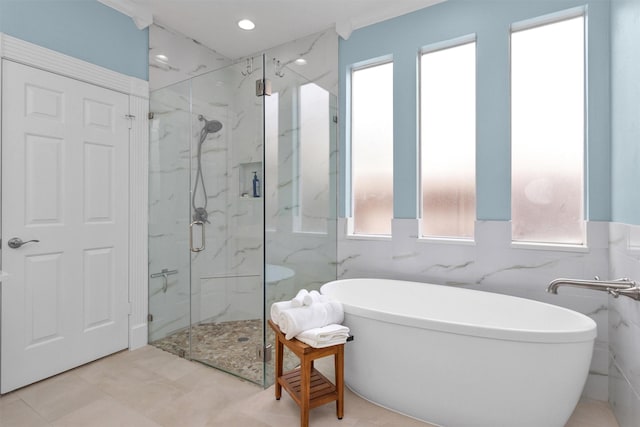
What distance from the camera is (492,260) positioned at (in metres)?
2.39

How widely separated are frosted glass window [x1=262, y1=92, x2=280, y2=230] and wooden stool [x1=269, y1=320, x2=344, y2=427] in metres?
0.68

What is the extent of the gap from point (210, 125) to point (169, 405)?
1.95 meters

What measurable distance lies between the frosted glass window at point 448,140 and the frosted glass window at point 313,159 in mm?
788

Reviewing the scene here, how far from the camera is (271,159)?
7.40ft

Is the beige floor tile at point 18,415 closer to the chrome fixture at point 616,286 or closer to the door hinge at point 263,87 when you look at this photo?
the door hinge at point 263,87

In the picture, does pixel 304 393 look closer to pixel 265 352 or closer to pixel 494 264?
pixel 265 352

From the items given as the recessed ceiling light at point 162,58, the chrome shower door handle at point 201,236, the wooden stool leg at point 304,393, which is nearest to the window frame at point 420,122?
the wooden stool leg at point 304,393

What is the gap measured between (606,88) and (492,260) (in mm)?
1246

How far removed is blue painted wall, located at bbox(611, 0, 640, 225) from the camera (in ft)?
5.37

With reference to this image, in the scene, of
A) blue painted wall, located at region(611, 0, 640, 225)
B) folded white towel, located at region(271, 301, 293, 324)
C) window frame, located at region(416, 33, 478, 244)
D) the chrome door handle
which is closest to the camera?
blue painted wall, located at region(611, 0, 640, 225)

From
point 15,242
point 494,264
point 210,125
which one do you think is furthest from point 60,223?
point 494,264

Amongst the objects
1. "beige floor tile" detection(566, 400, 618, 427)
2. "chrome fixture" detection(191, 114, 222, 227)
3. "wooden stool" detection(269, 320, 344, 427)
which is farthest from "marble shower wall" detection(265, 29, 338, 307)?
"beige floor tile" detection(566, 400, 618, 427)

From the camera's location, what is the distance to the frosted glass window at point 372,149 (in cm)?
292

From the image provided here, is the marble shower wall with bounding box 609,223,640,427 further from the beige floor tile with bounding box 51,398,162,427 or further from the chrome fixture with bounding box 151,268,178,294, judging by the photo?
the chrome fixture with bounding box 151,268,178,294
